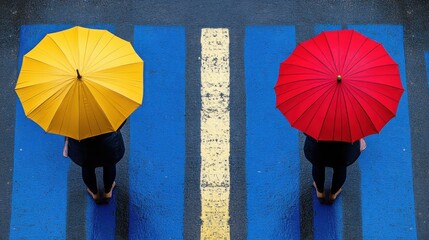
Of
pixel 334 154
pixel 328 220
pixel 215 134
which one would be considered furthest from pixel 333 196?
pixel 215 134

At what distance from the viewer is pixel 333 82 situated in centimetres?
636

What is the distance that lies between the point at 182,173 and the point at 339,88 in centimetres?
263

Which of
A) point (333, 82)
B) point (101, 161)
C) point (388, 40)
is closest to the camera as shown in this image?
point (333, 82)

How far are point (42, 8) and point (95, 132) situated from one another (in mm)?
3193

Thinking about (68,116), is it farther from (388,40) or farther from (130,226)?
(388,40)

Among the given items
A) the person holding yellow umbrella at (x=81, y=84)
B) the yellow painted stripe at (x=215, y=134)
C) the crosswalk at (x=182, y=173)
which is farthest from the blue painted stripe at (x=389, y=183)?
the person holding yellow umbrella at (x=81, y=84)

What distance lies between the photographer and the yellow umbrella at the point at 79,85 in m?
6.40

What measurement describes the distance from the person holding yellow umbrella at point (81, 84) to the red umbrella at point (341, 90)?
143 cm

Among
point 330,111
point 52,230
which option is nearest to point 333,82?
point 330,111

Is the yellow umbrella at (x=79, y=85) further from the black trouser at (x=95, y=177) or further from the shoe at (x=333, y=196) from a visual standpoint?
the shoe at (x=333, y=196)

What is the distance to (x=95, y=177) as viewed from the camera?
7.70 metres

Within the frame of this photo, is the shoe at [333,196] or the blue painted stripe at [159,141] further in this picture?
the blue painted stripe at [159,141]

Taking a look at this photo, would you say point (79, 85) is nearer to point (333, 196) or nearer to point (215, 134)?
point (215, 134)

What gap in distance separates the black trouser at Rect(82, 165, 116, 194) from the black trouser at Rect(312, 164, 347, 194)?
2.08m
